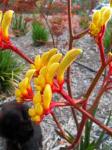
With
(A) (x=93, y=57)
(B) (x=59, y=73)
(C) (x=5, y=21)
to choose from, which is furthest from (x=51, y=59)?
(A) (x=93, y=57)

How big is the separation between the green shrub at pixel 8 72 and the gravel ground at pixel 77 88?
0.79 metres

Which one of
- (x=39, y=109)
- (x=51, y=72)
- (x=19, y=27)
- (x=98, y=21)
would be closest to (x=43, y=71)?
(x=51, y=72)

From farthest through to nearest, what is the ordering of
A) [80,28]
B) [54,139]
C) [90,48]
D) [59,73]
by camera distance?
[80,28]
[90,48]
[54,139]
[59,73]

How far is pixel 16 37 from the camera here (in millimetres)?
8828

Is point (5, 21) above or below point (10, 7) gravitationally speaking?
above

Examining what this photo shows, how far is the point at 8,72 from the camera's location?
5.73 metres

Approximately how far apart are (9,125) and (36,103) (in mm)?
2023

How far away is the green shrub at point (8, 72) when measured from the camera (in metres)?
5.54

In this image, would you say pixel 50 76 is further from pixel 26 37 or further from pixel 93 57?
pixel 26 37

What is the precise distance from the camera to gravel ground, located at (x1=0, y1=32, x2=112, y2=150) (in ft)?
13.2

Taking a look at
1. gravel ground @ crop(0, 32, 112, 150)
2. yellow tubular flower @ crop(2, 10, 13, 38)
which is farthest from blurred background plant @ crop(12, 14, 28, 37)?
yellow tubular flower @ crop(2, 10, 13, 38)

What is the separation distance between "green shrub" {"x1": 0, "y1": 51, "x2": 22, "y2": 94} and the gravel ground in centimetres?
79

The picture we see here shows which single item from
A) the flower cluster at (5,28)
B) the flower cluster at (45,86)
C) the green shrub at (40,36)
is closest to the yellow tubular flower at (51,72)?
the flower cluster at (45,86)

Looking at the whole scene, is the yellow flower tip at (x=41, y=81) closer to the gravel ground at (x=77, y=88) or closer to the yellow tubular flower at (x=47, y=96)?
the yellow tubular flower at (x=47, y=96)
